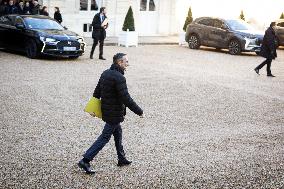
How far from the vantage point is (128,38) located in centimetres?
2197

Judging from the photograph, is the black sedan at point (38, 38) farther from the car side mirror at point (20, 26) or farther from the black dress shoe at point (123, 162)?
the black dress shoe at point (123, 162)

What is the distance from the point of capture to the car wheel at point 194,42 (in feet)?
75.0

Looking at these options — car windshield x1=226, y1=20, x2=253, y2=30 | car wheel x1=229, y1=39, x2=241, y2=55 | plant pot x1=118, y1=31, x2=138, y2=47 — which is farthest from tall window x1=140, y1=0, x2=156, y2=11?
car wheel x1=229, y1=39, x2=241, y2=55

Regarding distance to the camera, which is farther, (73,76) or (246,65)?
(246,65)

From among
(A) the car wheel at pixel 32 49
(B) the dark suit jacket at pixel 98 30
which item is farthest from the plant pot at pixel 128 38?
(A) the car wheel at pixel 32 49

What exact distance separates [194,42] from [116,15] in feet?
18.9

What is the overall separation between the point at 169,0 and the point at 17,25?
14.4 m

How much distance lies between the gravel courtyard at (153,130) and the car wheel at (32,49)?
3.96ft

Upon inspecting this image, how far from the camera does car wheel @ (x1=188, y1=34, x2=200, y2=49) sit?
22.8m

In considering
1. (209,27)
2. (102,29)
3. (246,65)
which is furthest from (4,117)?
(209,27)

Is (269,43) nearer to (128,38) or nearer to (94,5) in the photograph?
(128,38)

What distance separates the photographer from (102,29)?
1664cm

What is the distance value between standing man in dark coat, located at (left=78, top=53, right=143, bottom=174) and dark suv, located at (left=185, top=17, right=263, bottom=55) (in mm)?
15474

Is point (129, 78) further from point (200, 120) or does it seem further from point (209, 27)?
point (209, 27)
